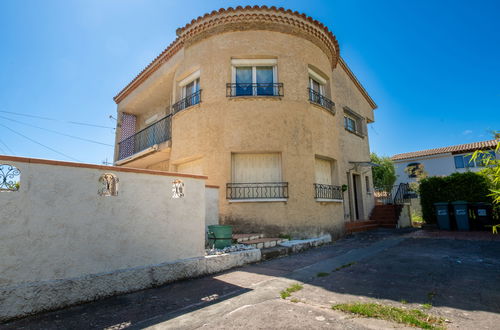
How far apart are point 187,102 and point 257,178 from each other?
14.4ft

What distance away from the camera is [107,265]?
12.1 ft

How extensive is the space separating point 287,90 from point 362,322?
7626 millimetres

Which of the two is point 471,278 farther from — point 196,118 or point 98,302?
point 196,118

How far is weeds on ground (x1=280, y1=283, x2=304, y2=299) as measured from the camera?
344 centimetres

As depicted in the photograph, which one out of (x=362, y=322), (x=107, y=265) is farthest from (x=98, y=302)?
(x=362, y=322)

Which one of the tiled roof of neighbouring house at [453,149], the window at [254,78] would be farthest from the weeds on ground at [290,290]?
the tiled roof of neighbouring house at [453,149]

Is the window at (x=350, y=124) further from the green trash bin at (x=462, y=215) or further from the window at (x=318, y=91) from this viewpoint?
the green trash bin at (x=462, y=215)

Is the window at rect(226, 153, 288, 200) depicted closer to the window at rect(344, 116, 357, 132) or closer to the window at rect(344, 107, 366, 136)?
the window at rect(344, 107, 366, 136)

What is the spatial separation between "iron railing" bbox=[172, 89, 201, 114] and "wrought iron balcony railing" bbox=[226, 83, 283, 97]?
56.0 inches

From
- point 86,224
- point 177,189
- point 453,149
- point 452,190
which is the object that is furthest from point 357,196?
point 453,149

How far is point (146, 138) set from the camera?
13.3 metres

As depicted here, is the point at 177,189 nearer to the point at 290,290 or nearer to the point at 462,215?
the point at 290,290

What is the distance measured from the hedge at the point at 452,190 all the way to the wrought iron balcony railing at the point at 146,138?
1249 centimetres

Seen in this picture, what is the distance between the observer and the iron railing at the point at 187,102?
9.70 meters
